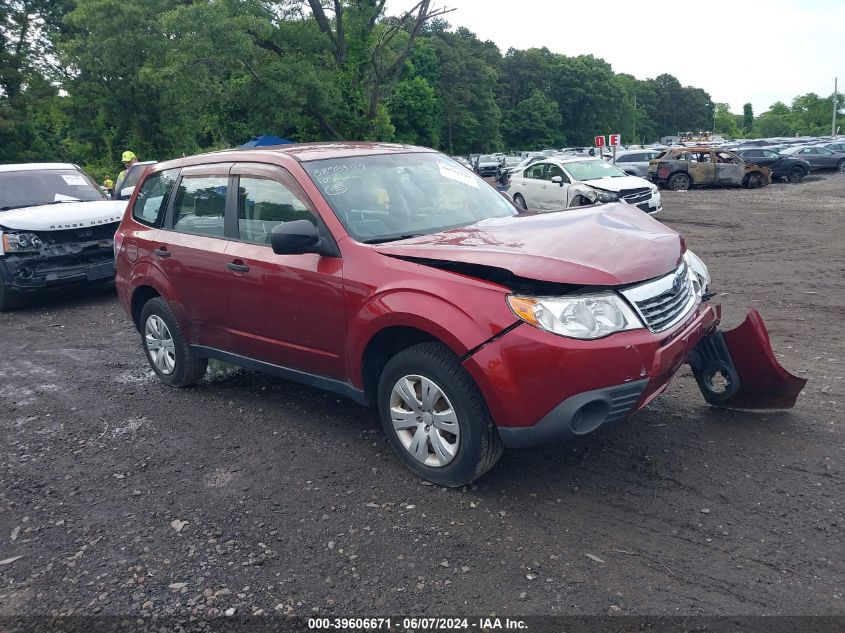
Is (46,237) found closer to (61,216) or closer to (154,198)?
(61,216)

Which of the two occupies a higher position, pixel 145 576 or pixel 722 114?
pixel 722 114

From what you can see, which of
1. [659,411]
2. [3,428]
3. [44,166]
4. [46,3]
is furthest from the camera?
[46,3]

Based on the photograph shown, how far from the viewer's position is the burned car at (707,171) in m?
27.6

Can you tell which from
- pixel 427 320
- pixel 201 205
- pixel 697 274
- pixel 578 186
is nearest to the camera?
pixel 427 320

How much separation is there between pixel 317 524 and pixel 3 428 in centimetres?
301

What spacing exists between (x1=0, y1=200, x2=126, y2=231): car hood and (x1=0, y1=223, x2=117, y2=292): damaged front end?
0.29ft

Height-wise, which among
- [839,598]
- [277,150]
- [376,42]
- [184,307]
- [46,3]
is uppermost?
[46,3]

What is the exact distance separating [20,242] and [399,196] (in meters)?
6.72

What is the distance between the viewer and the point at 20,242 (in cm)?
938

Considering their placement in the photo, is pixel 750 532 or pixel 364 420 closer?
pixel 750 532

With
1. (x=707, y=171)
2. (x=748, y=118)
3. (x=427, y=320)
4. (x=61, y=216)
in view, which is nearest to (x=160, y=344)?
(x=427, y=320)

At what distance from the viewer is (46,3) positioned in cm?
4347

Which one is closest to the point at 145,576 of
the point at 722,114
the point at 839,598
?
the point at 839,598

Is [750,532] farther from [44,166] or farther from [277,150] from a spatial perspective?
[44,166]
